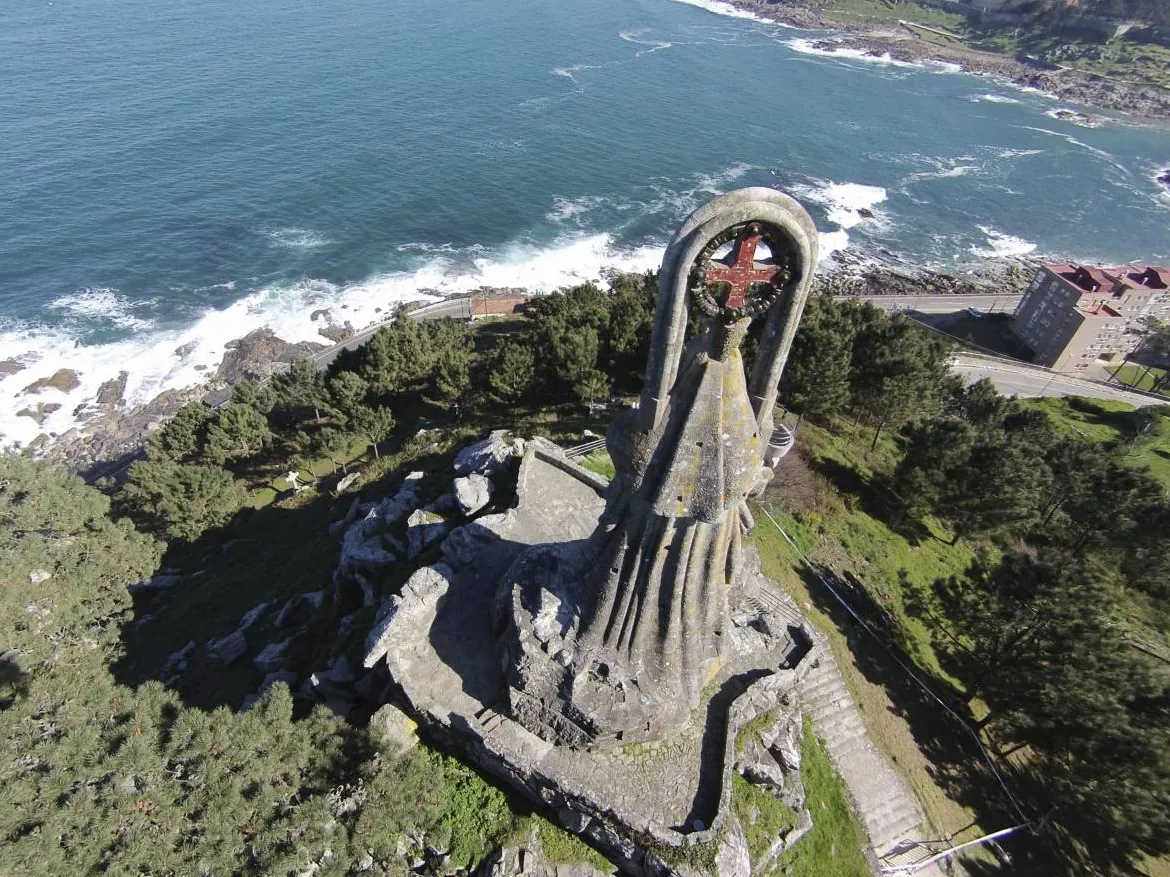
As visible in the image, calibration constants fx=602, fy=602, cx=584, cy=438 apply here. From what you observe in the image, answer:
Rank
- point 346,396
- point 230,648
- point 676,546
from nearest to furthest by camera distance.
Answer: point 676,546 < point 230,648 < point 346,396

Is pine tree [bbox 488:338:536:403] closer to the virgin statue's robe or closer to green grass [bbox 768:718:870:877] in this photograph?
the virgin statue's robe

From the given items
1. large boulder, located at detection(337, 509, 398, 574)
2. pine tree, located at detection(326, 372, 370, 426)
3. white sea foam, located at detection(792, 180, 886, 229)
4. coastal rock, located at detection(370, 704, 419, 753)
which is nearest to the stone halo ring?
coastal rock, located at detection(370, 704, 419, 753)

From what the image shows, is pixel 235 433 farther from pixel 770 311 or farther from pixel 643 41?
pixel 643 41

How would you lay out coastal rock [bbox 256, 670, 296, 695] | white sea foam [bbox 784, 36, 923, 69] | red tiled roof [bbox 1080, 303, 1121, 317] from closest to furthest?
coastal rock [bbox 256, 670, 296, 695] → red tiled roof [bbox 1080, 303, 1121, 317] → white sea foam [bbox 784, 36, 923, 69]

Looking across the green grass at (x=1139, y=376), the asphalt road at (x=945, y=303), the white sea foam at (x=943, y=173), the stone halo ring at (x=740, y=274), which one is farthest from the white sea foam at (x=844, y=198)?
the stone halo ring at (x=740, y=274)

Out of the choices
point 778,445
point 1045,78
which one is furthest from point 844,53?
point 778,445

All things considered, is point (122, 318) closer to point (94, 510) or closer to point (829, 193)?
point (94, 510)
